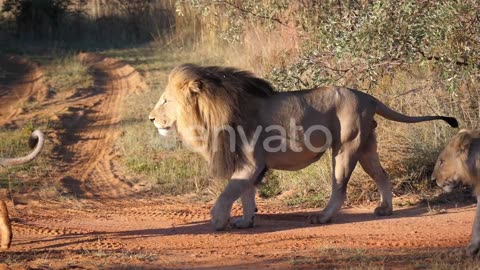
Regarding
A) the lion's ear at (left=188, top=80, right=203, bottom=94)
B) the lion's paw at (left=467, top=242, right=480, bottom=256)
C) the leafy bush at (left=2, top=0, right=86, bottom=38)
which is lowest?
the lion's paw at (left=467, top=242, right=480, bottom=256)

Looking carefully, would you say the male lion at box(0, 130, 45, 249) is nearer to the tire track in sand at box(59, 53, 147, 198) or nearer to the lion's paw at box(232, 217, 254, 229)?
the lion's paw at box(232, 217, 254, 229)

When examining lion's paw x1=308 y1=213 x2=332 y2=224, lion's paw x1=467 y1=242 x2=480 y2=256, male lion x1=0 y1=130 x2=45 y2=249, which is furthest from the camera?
lion's paw x1=308 y1=213 x2=332 y2=224

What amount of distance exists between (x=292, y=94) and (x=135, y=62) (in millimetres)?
15247

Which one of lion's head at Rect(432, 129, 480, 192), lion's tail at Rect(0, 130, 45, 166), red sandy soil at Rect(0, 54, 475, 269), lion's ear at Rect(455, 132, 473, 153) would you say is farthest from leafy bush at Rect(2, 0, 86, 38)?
lion's ear at Rect(455, 132, 473, 153)

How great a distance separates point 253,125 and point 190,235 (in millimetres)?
1144

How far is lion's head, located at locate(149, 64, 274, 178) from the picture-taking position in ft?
25.0

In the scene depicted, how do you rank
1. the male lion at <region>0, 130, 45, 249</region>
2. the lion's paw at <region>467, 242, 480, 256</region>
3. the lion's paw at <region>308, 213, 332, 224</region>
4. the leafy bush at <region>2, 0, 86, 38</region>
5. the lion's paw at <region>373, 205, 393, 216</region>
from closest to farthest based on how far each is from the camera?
the lion's paw at <region>467, 242, 480, 256</region> → the male lion at <region>0, 130, 45, 249</region> → the lion's paw at <region>308, 213, 332, 224</region> → the lion's paw at <region>373, 205, 393, 216</region> → the leafy bush at <region>2, 0, 86, 38</region>

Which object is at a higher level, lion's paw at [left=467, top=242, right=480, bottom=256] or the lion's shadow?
lion's paw at [left=467, top=242, right=480, bottom=256]

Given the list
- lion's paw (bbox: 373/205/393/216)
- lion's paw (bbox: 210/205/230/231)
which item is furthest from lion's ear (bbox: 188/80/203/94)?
lion's paw (bbox: 373/205/393/216)

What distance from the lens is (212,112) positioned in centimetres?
763

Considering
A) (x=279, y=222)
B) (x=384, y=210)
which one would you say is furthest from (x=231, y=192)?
(x=384, y=210)

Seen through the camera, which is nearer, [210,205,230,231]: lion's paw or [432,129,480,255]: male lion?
[432,129,480,255]: male lion

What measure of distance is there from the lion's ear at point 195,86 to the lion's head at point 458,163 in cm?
226

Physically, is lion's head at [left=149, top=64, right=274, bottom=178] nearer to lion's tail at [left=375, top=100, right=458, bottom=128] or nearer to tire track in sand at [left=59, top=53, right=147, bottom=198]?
lion's tail at [left=375, top=100, right=458, bottom=128]
